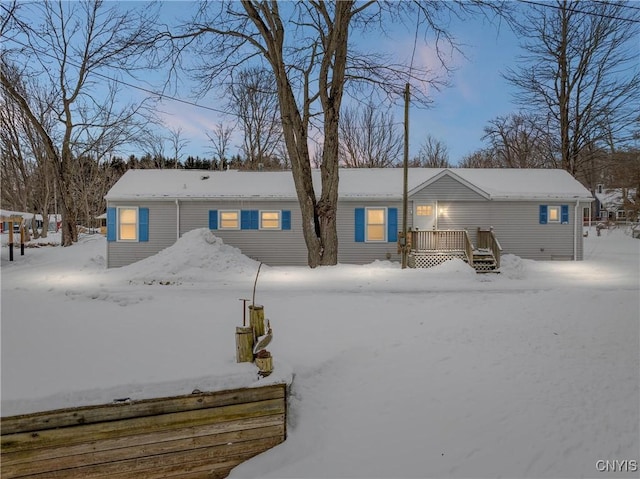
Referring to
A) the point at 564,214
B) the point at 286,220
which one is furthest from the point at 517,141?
the point at 286,220

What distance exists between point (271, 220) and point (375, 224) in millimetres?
4252

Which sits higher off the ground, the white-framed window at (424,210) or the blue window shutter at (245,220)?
the white-framed window at (424,210)

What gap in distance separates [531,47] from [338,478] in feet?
90.3

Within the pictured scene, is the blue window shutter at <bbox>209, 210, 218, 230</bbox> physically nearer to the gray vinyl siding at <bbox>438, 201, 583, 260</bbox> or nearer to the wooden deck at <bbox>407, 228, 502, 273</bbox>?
the wooden deck at <bbox>407, 228, 502, 273</bbox>

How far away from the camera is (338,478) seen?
10.8 feet

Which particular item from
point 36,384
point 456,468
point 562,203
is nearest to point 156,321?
point 36,384

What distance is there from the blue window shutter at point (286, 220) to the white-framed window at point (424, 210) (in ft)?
17.2

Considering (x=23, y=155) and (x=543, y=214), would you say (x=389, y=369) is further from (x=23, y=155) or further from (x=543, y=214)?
(x=23, y=155)

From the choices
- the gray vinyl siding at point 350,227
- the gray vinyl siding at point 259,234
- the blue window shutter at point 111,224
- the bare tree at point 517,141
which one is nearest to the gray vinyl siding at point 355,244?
the gray vinyl siding at point 350,227

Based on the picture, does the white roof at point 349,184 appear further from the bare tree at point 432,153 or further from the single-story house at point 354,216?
the bare tree at point 432,153

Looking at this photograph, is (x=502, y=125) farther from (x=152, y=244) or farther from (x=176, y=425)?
(x=176, y=425)

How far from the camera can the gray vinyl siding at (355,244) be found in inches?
604

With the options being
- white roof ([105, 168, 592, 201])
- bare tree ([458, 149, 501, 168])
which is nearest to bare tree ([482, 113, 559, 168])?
bare tree ([458, 149, 501, 168])

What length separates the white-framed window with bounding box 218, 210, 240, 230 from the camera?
15.3 meters
